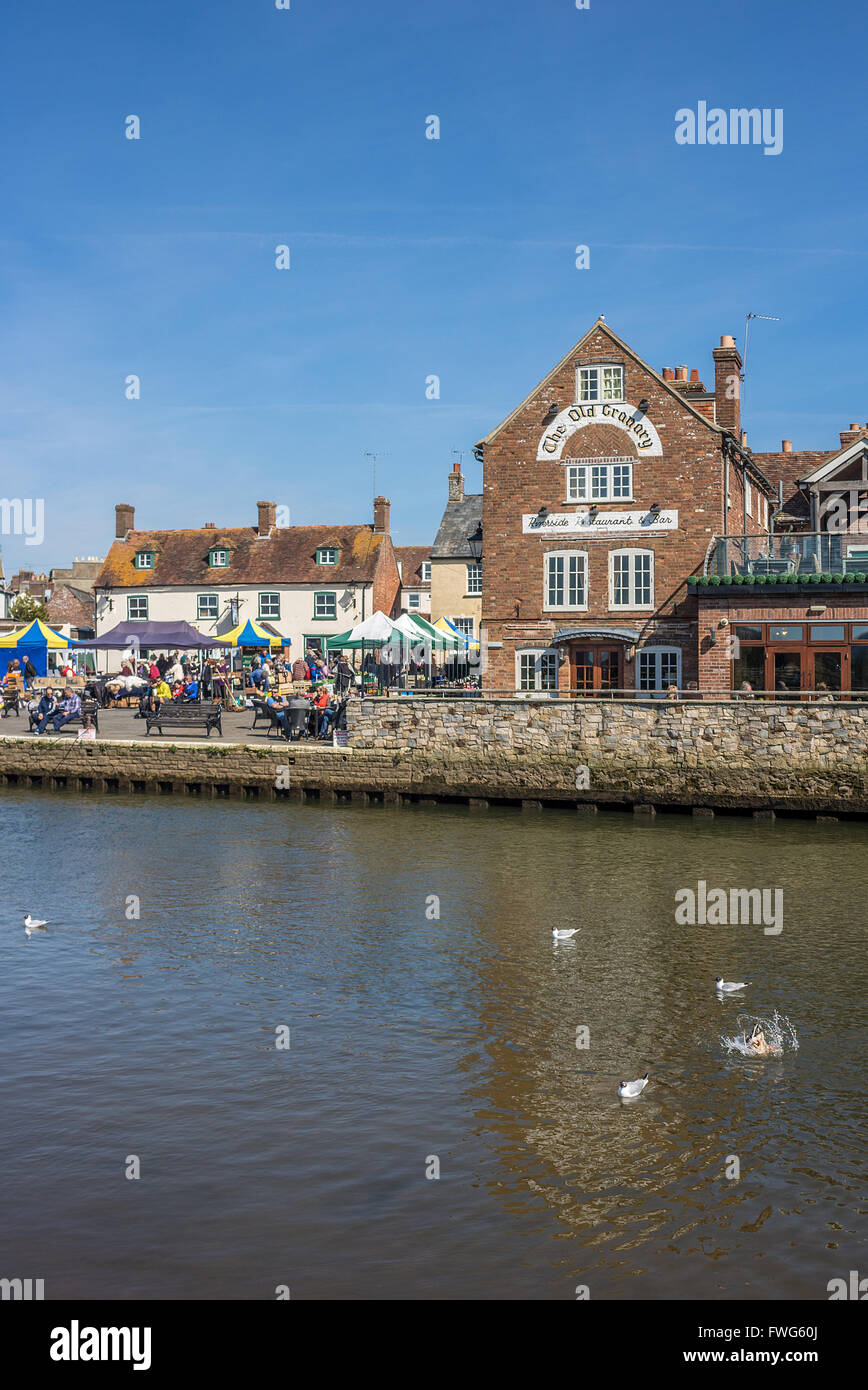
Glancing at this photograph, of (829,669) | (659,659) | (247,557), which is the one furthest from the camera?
(247,557)

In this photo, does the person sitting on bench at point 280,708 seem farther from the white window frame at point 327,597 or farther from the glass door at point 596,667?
the white window frame at point 327,597

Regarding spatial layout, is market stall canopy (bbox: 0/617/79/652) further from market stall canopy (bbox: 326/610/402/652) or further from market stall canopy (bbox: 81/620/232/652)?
market stall canopy (bbox: 326/610/402/652)

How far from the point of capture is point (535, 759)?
1101 inches

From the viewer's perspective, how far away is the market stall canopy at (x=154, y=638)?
44.3m

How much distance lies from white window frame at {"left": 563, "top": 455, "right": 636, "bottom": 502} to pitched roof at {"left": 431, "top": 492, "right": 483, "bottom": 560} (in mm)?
23727

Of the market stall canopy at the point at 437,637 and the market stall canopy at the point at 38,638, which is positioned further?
the market stall canopy at the point at 38,638

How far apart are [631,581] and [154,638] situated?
1939 cm

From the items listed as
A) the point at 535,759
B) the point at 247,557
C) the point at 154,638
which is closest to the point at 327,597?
the point at 247,557

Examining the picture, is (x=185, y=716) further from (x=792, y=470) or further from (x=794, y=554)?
(x=792, y=470)

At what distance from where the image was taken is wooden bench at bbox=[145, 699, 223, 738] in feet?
103

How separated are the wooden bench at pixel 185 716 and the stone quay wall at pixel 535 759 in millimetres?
1187

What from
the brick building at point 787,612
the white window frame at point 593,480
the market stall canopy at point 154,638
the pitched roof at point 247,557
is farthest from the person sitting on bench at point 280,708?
the pitched roof at point 247,557

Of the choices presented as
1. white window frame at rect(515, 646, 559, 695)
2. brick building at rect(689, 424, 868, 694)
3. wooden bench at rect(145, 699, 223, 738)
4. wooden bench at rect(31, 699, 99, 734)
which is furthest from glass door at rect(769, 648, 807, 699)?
wooden bench at rect(31, 699, 99, 734)
